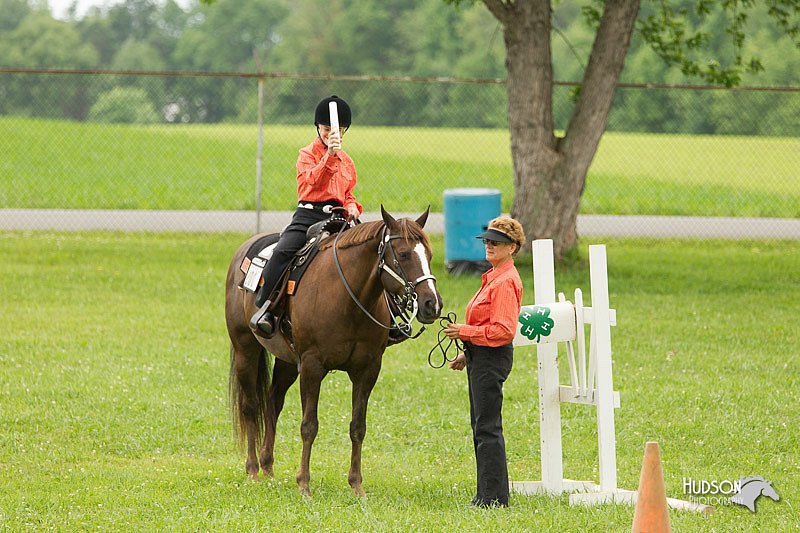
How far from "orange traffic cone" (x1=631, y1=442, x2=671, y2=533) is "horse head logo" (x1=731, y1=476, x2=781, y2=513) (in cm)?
169

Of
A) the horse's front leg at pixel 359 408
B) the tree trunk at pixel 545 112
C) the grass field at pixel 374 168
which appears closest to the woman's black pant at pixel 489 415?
the horse's front leg at pixel 359 408

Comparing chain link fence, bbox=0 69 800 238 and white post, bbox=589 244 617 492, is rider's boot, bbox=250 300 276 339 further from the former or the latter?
chain link fence, bbox=0 69 800 238

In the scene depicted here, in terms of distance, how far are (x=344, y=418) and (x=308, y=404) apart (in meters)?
2.61

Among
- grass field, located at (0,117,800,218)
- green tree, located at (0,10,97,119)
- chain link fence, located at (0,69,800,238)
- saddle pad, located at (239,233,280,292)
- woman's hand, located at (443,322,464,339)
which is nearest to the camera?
woman's hand, located at (443,322,464,339)

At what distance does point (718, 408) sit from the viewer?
33.2 feet

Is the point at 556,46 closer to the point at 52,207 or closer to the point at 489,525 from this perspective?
the point at 52,207

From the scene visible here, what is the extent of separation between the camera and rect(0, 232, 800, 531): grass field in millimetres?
6996

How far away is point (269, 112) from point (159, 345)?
34.4 metres

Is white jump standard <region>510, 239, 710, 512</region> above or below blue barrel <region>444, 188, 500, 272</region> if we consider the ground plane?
below

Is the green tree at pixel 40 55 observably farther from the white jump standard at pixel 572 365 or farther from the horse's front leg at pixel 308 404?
the white jump standard at pixel 572 365

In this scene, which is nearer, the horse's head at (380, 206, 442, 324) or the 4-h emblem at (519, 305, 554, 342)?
the horse's head at (380, 206, 442, 324)

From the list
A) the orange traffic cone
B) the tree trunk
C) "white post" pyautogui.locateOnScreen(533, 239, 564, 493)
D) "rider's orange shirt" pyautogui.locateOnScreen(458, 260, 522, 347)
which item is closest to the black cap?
"rider's orange shirt" pyautogui.locateOnScreen(458, 260, 522, 347)

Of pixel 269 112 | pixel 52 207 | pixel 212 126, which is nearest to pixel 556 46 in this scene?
pixel 269 112

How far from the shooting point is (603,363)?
7.19 metres
